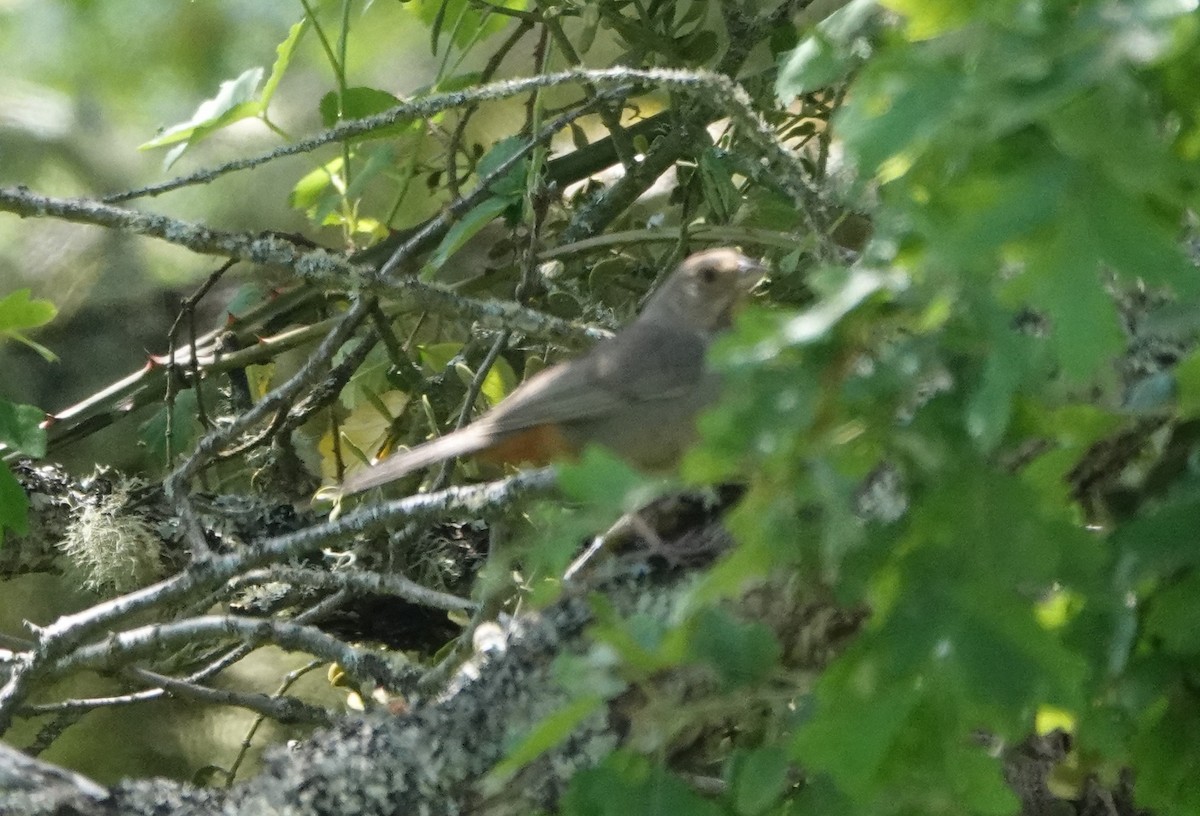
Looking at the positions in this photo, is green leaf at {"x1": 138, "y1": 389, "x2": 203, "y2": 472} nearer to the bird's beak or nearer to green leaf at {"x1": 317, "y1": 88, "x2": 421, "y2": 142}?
green leaf at {"x1": 317, "y1": 88, "x2": 421, "y2": 142}

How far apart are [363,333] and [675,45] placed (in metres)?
0.92

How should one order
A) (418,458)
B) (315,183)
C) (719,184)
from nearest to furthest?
(418,458) < (719,184) < (315,183)

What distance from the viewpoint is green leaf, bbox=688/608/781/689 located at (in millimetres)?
929

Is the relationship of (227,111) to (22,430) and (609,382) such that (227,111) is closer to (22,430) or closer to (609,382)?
(22,430)

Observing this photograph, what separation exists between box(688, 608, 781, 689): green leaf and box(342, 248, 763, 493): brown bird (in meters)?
1.38

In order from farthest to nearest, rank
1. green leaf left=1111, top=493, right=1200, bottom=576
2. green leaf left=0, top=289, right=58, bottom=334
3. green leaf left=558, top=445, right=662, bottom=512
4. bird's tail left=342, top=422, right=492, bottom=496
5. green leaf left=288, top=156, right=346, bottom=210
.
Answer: green leaf left=288, top=156, right=346, bottom=210 < bird's tail left=342, top=422, right=492, bottom=496 < green leaf left=0, top=289, right=58, bottom=334 < green leaf left=1111, top=493, right=1200, bottom=576 < green leaf left=558, top=445, right=662, bottom=512

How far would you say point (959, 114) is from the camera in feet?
2.07

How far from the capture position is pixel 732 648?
0.95 metres

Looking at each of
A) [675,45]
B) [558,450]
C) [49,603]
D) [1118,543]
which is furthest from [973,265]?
[49,603]

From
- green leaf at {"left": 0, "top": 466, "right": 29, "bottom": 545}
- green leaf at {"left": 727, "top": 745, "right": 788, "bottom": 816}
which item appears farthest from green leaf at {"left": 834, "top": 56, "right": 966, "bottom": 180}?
green leaf at {"left": 0, "top": 466, "right": 29, "bottom": 545}

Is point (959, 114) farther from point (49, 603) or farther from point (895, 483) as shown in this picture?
point (49, 603)

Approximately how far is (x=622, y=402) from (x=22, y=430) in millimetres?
1091

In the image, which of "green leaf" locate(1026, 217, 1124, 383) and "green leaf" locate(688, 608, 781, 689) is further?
"green leaf" locate(688, 608, 781, 689)

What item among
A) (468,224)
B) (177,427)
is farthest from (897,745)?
(177,427)
